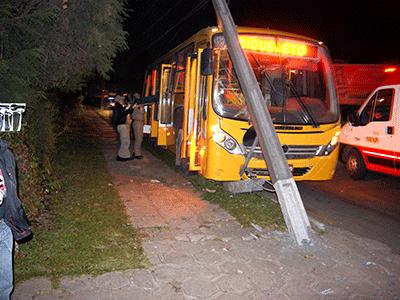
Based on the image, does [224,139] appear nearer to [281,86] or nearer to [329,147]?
[281,86]

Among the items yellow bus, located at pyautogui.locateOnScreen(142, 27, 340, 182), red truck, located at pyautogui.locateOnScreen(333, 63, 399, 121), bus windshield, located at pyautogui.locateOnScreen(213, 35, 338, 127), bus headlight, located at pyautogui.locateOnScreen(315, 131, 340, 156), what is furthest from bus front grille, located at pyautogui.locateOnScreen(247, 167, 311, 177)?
red truck, located at pyautogui.locateOnScreen(333, 63, 399, 121)

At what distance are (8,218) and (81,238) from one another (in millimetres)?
2199

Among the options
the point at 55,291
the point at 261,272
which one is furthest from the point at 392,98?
the point at 55,291

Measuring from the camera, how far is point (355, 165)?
395 inches

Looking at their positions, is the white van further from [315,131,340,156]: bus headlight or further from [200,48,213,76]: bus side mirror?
[200,48,213,76]: bus side mirror

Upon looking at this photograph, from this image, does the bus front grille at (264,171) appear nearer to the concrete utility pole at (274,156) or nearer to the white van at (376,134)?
the concrete utility pole at (274,156)

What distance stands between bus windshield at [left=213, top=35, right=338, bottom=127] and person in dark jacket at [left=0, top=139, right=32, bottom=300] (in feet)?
13.7

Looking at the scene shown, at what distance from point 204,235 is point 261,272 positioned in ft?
4.26

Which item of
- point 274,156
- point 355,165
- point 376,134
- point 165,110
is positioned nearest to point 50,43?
point 274,156

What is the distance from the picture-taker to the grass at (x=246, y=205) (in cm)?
626

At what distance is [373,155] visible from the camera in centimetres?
934

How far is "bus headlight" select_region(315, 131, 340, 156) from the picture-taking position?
7.20 m

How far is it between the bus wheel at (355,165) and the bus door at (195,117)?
470cm

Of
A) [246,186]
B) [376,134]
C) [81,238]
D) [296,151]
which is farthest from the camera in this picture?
[376,134]
